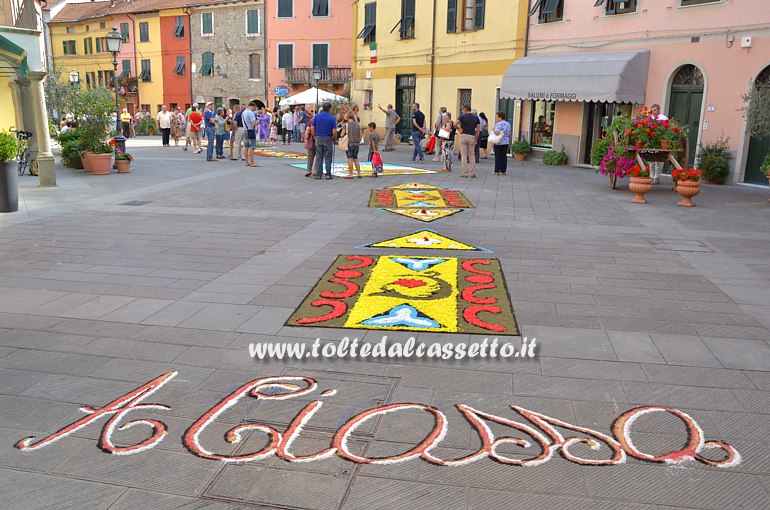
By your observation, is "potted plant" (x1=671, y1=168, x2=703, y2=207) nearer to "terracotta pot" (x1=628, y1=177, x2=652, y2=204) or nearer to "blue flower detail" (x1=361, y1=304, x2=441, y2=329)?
"terracotta pot" (x1=628, y1=177, x2=652, y2=204)

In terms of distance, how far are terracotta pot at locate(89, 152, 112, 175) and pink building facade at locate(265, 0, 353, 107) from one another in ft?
85.7

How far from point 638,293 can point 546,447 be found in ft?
11.4

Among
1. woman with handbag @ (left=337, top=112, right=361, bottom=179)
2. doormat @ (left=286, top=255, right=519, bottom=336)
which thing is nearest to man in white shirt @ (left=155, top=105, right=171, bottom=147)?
woman with handbag @ (left=337, top=112, right=361, bottom=179)

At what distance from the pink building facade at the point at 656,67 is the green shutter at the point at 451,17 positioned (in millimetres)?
4027

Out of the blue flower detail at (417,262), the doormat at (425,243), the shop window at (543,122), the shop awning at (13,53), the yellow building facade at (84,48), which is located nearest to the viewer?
the blue flower detail at (417,262)

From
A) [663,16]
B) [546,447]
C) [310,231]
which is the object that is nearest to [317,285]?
[310,231]

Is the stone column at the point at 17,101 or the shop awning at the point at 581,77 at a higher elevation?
the shop awning at the point at 581,77

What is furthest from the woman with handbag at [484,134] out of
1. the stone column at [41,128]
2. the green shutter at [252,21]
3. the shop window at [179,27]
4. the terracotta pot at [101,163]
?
the shop window at [179,27]

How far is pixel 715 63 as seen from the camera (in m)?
17.0

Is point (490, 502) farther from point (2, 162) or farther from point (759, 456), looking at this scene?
point (2, 162)

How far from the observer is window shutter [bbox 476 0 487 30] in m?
24.4

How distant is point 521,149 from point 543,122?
4.11 ft

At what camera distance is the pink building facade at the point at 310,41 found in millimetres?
41875

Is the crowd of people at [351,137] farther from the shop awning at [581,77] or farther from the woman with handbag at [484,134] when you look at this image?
the shop awning at [581,77]
